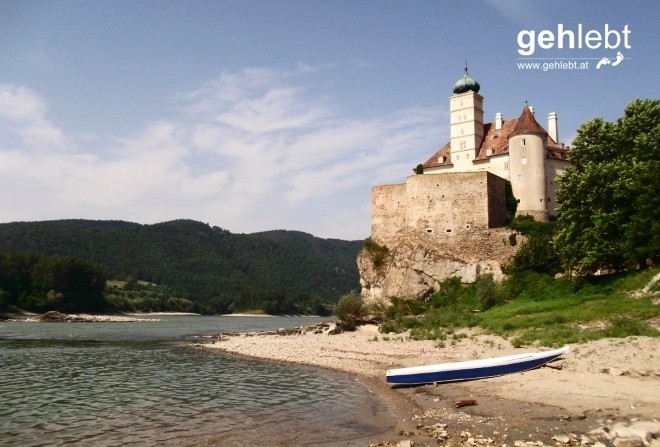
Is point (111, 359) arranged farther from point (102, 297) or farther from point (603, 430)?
point (102, 297)

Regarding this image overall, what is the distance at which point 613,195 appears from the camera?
28531 millimetres

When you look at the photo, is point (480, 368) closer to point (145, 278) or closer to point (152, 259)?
point (145, 278)

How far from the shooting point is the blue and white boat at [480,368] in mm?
15938

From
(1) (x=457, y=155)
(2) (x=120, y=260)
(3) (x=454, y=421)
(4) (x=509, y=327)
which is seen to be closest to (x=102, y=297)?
(2) (x=120, y=260)

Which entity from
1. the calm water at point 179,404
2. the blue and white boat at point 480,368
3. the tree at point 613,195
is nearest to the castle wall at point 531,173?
the tree at point 613,195

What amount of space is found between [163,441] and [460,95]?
148 ft

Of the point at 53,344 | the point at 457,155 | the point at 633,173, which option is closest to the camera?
the point at 633,173

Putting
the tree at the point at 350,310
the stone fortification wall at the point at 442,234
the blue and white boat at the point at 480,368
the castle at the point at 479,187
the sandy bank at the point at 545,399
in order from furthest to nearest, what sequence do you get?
the castle at the point at 479,187 < the stone fortification wall at the point at 442,234 < the tree at the point at 350,310 < the blue and white boat at the point at 480,368 < the sandy bank at the point at 545,399

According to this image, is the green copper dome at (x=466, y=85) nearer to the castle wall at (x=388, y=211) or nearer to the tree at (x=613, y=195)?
the castle wall at (x=388, y=211)

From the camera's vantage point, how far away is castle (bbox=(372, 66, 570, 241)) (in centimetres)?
4334

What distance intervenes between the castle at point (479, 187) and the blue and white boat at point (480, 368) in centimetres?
2750

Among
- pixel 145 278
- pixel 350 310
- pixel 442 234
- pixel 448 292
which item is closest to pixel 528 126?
pixel 442 234

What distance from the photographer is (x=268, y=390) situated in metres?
18.0

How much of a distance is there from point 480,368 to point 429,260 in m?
28.1
